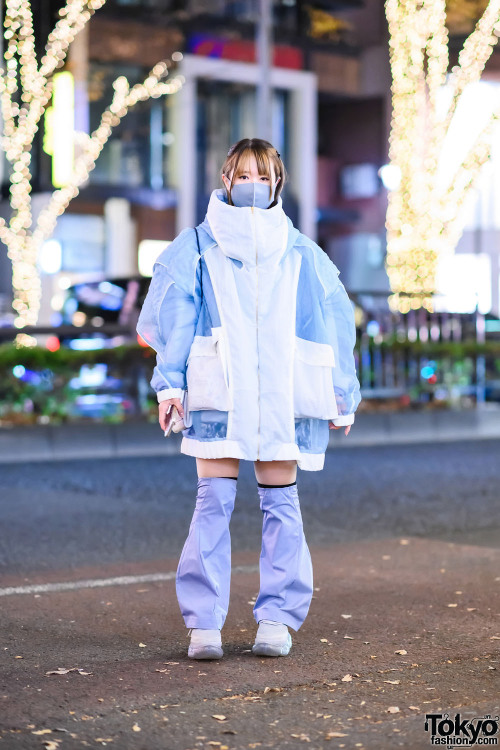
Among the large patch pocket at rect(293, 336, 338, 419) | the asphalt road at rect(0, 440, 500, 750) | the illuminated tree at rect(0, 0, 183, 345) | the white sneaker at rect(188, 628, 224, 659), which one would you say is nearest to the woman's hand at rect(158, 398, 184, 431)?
the large patch pocket at rect(293, 336, 338, 419)

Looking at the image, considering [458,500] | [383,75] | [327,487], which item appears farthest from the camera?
[383,75]

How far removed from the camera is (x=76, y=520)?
8078mm

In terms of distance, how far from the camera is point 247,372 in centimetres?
438

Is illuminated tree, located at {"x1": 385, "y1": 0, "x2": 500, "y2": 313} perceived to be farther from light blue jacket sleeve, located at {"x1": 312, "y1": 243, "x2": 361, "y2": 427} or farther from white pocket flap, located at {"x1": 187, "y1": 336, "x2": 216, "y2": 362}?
white pocket flap, located at {"x1": 187, "y1": 336, "x2": 216, "y2": 362}

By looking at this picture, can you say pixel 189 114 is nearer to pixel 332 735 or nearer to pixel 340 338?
pixel 340 338

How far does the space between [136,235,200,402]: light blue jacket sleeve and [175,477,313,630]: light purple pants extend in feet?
1.18

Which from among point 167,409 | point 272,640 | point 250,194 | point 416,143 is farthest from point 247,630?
point 416,143

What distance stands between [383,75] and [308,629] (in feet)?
117

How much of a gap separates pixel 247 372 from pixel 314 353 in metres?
0.26

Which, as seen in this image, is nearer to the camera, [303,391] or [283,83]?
[303,391]

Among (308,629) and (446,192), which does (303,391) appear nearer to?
(308,629)

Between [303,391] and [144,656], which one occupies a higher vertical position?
[303,391]

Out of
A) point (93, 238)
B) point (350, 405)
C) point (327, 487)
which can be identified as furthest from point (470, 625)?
point (93, 238)

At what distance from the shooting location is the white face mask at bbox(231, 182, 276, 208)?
4.43 m
